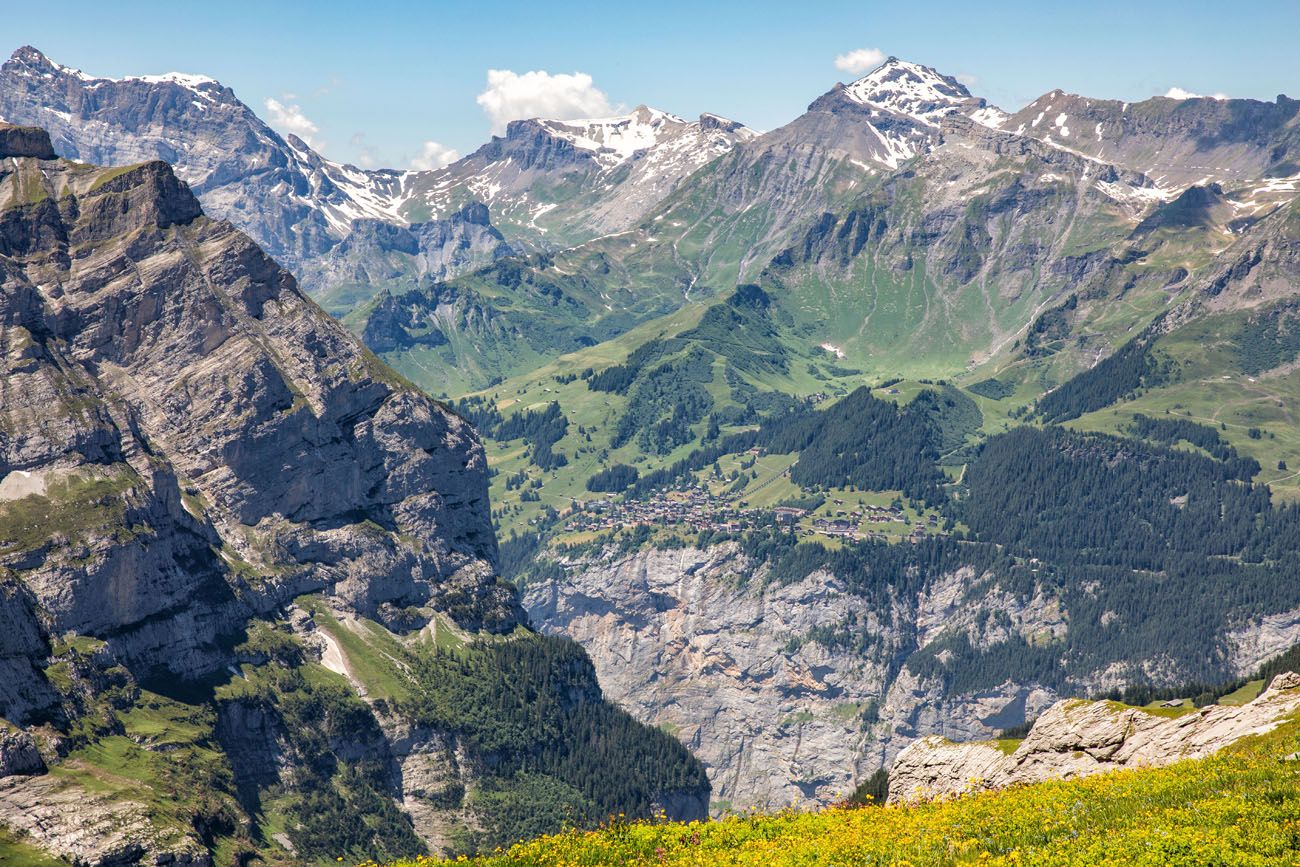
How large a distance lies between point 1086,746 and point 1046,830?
95.9 feet

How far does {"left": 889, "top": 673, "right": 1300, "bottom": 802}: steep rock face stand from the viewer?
276 feet

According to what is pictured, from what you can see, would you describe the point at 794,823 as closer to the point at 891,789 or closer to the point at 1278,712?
the point at 891,789

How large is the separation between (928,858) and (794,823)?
62.1ft

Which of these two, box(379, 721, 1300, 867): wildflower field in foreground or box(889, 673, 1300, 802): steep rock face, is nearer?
box(379, 721, 1300, 867): wildflower field in foreground

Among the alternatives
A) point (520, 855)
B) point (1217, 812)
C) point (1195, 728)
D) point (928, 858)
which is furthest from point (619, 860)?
point (1195, 728)

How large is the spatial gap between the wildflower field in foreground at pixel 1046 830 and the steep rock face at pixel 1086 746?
22.0 feet

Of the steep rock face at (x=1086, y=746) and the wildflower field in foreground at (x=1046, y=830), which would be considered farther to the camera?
the steep rock face at (x=1086, y=746)

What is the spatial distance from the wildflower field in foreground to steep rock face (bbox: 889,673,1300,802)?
672 centimetres

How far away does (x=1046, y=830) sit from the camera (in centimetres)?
6606

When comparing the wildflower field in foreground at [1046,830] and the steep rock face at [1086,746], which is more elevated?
the wildflower field in foreground at [1046,830]

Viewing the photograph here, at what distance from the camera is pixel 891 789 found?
10331 cm

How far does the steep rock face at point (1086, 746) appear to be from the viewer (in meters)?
84.1

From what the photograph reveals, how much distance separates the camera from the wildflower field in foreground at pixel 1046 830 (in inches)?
2309

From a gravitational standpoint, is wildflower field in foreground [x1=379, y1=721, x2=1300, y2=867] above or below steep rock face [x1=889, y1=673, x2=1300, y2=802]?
above
